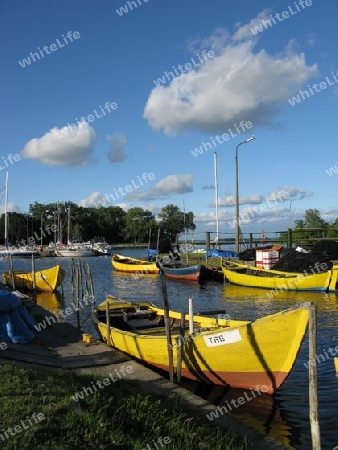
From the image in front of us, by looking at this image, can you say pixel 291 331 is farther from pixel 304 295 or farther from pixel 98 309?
pixel 304 295

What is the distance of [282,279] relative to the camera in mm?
27406

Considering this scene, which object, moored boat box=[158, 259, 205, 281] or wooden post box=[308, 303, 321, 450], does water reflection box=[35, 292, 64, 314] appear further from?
wooden post box=[308, 303, 321, 450]

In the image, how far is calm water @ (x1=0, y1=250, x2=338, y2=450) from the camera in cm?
852

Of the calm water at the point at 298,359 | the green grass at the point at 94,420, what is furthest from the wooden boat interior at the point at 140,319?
the green grass at the point at 94,420

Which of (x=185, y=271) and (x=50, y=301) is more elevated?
(x=185, y=271)

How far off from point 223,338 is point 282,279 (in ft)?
61.2

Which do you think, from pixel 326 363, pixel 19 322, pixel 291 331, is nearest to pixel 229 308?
pixel 326 363

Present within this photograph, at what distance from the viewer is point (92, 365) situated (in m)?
10.4

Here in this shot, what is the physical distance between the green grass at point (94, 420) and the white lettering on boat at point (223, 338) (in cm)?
211

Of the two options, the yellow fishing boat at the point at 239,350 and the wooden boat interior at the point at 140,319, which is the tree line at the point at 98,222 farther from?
the yellow fishing boat at the point at 239,350

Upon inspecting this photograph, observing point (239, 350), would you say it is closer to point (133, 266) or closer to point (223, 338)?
point (223, 338)

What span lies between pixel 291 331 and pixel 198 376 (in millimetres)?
2894

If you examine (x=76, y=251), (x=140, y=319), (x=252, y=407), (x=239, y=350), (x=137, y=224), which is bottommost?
(x=252, y=407)

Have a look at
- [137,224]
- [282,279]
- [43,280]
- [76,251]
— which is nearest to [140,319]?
[282,279]
